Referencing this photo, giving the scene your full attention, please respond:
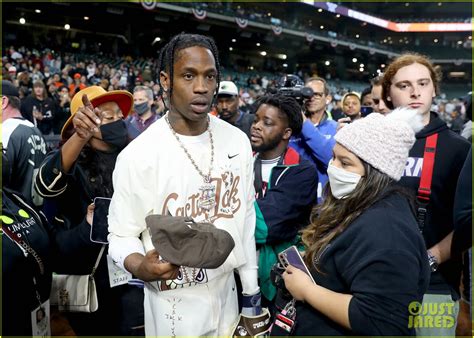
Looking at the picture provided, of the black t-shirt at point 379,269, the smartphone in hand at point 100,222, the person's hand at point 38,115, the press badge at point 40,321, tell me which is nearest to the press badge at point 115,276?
the smartphone in hand at point 100,222

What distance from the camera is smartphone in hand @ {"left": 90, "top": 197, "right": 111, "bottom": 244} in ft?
6.36

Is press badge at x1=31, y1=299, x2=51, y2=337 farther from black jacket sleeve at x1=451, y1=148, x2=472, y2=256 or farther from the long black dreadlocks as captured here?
black jacket sleeve at x1=451, y1=148, x2=472, y2=256

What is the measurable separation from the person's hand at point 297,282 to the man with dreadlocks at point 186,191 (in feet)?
0.86

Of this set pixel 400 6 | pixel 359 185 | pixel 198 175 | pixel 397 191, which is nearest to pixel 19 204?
pixel 198 175

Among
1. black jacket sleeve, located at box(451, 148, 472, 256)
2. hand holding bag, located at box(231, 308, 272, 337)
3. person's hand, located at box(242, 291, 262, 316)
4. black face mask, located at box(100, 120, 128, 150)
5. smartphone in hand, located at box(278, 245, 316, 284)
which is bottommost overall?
hand holding bag, located at box(231, 308, 272, 337)

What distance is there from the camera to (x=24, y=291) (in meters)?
1.77

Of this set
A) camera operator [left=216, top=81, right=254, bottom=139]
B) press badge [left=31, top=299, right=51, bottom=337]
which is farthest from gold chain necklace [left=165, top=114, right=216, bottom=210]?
camera operator [left=216, top=81, right=254, bottom=139]

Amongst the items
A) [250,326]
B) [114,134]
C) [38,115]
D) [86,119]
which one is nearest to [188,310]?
[250,326]

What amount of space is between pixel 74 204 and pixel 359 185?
148 centimetres

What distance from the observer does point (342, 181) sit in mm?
1449

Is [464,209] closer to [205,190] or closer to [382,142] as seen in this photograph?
[382,142]

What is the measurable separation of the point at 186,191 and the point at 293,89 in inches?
54.7

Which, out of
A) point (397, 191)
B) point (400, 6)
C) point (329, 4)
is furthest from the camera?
point (400, 6)

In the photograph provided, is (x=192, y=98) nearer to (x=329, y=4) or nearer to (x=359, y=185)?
(x=359, y=185)
